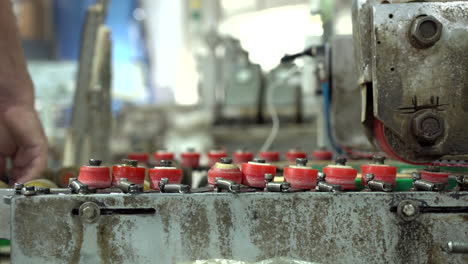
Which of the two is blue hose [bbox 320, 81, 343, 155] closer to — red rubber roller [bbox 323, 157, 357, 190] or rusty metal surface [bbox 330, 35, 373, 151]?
rusty metal surface [bbox 330, 35, 373, 151]

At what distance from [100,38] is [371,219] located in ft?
5.70

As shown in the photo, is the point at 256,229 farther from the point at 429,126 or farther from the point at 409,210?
the point at 429,126

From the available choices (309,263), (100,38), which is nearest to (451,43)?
(309,263)

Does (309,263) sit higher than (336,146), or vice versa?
(336,146)

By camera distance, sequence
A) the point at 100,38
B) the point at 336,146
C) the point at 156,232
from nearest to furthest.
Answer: the point at 156,232 → the point at 336,146 → the point at 100,38

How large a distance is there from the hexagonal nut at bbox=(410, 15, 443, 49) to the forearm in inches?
36.1

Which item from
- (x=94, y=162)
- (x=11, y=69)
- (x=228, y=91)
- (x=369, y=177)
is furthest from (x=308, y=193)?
(x=228, y=91)

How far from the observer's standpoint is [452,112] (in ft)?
2.73

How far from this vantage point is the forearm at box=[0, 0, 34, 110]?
1157mm

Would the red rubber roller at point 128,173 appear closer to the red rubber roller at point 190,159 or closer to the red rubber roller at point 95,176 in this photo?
the red rubber roller at point 95,176

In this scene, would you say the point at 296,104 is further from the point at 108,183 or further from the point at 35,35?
the point at 35,35

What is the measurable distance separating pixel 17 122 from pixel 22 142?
5 centimetres

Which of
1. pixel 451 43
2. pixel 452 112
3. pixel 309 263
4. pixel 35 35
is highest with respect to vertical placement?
pixel 35 35

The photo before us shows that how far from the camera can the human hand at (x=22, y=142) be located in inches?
44.9
